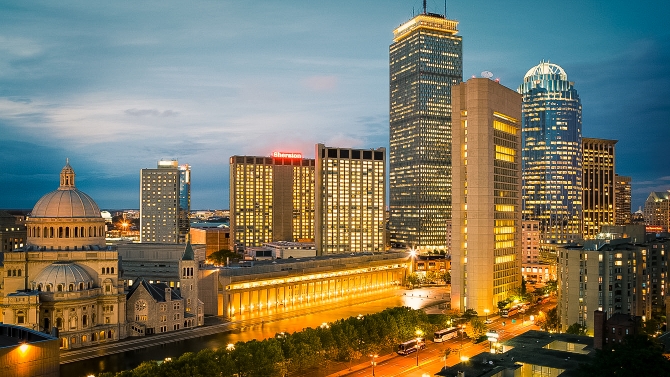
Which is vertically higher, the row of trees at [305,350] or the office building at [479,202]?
the office building at [479,202]

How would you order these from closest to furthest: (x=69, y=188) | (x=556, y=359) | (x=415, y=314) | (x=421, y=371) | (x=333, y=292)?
(x=556, y=359)
(x=421, y=371)
(x=415, y=314)
(x=69, y=188)
(x=333, y=292)

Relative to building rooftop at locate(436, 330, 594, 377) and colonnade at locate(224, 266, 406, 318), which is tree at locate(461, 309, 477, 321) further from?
colonnade at locate(224, 266, 406, 318)

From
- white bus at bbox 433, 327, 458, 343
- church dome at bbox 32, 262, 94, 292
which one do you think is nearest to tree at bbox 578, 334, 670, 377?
white bus at bbox 433, 327, 458, 343

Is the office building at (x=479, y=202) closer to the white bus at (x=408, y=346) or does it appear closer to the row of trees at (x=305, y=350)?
the row of trees at (x=305, y=350)

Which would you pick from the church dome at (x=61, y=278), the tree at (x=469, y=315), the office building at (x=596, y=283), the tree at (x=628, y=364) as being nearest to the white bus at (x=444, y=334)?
the tree at (x=469, y=315)

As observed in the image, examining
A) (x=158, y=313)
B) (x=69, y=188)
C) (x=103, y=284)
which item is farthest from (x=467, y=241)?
(x=69, y=188)

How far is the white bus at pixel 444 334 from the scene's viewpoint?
117m

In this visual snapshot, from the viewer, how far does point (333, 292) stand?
195 m

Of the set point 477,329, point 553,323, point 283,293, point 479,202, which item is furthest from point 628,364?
point 283,293

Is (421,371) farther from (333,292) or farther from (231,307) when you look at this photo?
(333,292)

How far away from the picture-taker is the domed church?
117625mm

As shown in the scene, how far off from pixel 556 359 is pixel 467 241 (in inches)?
2784

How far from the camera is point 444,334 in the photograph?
4658 inches

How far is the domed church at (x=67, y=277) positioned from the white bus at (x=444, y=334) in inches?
2416
